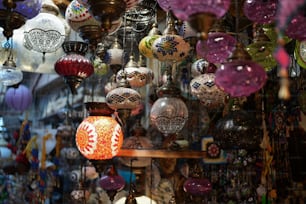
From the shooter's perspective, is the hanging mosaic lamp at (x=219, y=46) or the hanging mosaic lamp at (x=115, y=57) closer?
the hanging mosaic lamp at (x=219, y=46)

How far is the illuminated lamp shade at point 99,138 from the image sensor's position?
2221 millimetres

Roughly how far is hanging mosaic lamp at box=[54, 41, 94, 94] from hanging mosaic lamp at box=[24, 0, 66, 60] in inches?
5.2

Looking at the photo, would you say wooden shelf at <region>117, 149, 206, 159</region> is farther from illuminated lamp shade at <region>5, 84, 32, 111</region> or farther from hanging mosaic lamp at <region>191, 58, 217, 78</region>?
illuminated lamp shade at <region>5, 84, 32, 111</region>

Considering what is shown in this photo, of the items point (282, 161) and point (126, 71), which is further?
point (282, 161)

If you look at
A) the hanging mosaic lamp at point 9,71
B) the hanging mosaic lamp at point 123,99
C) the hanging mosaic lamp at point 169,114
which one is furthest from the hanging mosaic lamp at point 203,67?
the hanging mosaic lamp at point 9,71

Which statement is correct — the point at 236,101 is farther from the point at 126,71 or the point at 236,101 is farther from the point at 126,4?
the point at 126,4

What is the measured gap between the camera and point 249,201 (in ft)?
11.7

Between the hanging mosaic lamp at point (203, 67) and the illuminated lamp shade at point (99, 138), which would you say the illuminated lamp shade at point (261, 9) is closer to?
the hanging mosaic lamp at point (203, 67)

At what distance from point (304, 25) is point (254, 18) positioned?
21 cm

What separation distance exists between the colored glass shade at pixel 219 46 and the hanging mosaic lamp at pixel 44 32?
1.06 metres

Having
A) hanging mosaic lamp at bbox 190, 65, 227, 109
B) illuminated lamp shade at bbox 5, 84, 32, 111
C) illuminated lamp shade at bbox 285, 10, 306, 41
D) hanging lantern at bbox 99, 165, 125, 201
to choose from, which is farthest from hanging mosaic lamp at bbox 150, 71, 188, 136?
illuminated lamp shade at bbox 5, 84, 32, 111

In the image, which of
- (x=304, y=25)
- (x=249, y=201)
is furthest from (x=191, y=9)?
(x=249, y=201)

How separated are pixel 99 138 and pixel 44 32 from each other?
0.65 meters

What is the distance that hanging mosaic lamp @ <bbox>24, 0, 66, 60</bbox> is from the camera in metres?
2.29
